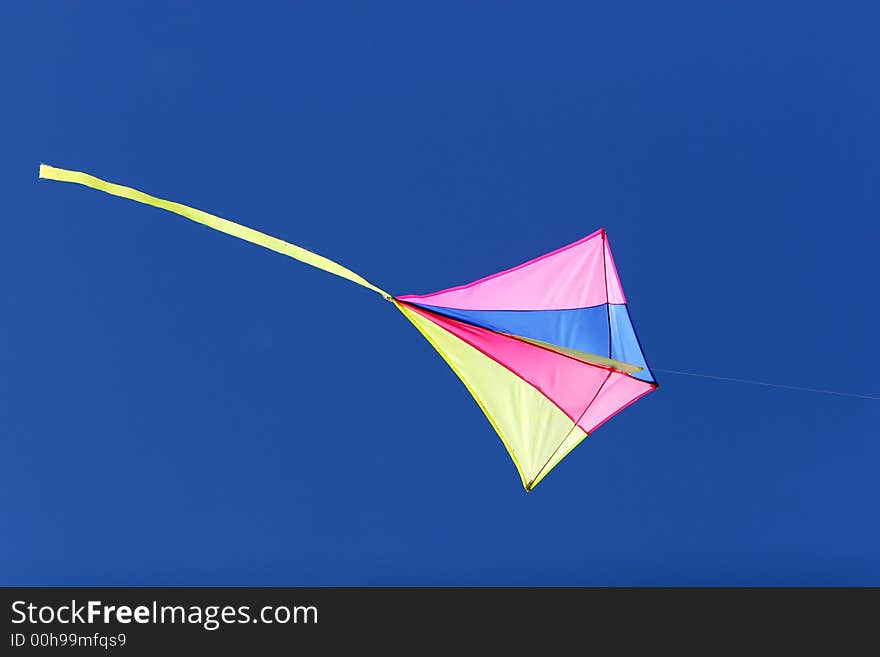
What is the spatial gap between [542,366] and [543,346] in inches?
9.0

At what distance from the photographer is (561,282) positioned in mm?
4633

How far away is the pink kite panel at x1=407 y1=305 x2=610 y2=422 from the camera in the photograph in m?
4.01

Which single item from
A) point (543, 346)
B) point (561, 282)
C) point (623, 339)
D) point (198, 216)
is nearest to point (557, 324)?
point (561, 282)

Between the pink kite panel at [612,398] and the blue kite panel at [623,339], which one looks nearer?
the pink kite panel at [612,398]

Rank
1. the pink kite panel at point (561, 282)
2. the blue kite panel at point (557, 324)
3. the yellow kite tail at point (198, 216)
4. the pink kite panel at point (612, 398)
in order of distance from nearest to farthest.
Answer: the yellow kite tail at point (198, 216) → the blue kite panel at point (557, 324) → the pink kite panel at point (612, 398) → the pink kite panel at point (561, 282)

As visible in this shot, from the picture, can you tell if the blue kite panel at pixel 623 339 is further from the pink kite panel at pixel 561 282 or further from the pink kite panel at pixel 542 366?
the pink kite panel at pixel 542 366

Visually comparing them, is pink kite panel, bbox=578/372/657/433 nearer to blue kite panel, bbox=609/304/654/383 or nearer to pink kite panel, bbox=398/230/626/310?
blue kite panel, bbox=609/304/654/383

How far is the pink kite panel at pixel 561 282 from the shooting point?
4.50 m

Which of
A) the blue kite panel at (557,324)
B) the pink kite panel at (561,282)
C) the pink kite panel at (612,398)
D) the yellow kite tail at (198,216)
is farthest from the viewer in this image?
the pink kite panel at (561,282)

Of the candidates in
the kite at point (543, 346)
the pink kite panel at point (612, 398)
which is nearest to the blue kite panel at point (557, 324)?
the kite at point (543, 346)
